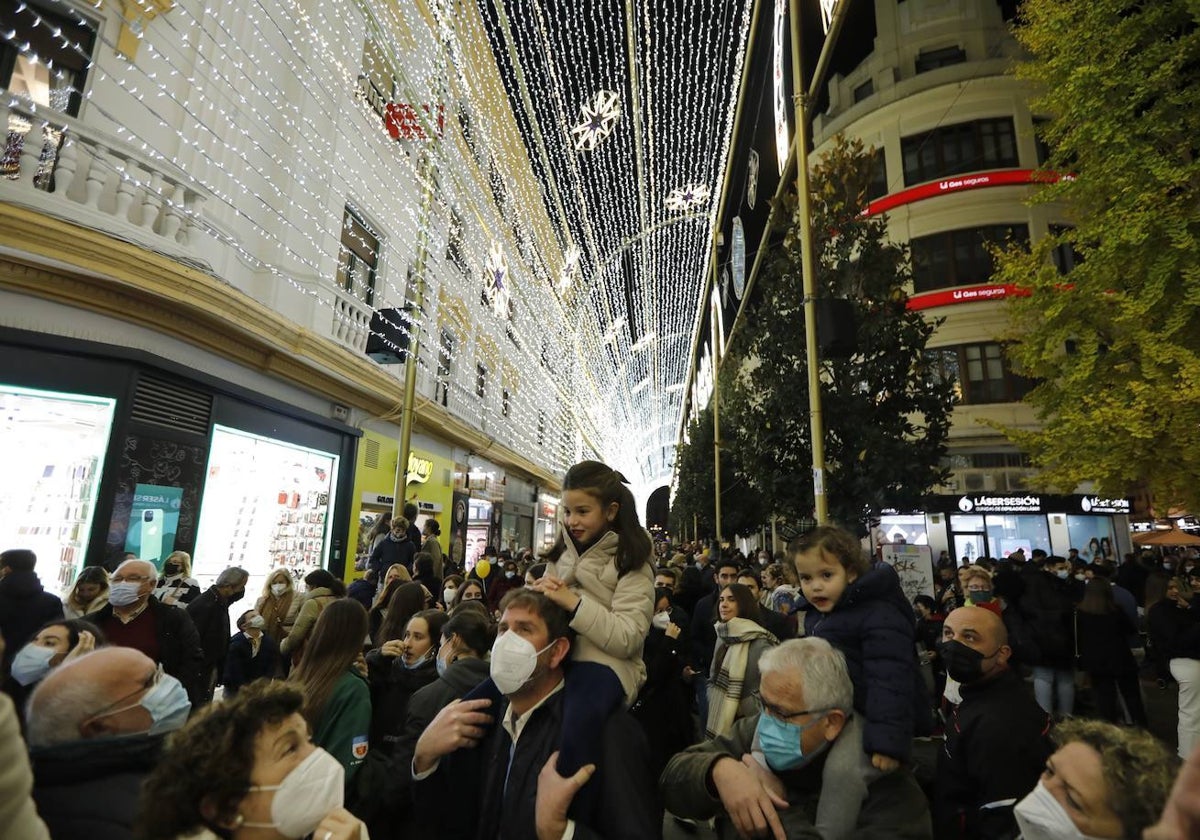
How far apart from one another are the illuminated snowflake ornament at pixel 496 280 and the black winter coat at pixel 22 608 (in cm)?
1348

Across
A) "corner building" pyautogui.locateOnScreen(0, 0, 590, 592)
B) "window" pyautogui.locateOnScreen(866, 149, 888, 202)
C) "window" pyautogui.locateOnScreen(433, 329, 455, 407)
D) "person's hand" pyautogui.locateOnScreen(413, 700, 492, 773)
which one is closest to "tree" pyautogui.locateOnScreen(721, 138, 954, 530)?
"corner building" pyautogui.locateOnScreen(0, 0, 590, 592)

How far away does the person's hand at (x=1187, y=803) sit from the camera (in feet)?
2.72

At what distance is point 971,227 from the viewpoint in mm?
22797

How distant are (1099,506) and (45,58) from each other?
29.6 meters

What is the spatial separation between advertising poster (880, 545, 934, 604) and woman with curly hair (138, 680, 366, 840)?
1158 cm

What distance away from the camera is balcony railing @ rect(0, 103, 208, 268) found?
630 cm

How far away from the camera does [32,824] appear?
1.14 meters

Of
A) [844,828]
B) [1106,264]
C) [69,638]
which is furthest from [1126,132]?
[69,638]

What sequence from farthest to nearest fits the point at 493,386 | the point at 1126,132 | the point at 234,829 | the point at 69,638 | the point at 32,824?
the point at 493,386
the point at 1126,132
the point at 69,638
the point at 234,829
the point at 32,824

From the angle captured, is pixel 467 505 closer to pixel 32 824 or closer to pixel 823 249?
pixel 823 249

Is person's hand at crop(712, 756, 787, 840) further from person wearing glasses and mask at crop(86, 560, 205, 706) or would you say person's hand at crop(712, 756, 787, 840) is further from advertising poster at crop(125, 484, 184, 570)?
advertising poster at crop(125, 484, 184, 570)

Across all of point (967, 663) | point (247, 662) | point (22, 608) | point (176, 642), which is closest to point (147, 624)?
point (176, 642)

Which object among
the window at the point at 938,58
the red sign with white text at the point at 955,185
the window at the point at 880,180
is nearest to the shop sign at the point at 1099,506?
the red sign with white text at the point at 955,185

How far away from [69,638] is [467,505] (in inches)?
617
